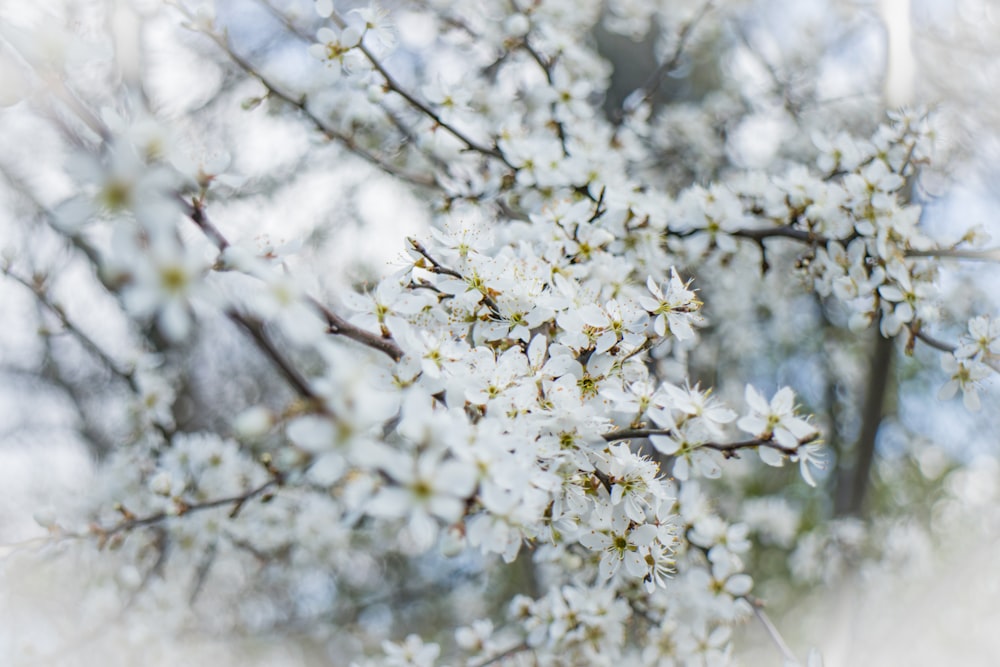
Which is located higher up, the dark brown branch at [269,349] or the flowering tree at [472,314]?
the dark brown branch at [269,349]

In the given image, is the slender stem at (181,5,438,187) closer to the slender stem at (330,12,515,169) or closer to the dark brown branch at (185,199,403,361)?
the slender stem at (330,12,515,169)

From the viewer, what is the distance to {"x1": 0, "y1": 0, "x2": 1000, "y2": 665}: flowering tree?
3.05 ft

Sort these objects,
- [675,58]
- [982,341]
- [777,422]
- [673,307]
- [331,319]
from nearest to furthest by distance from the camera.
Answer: [331,319], [777,422], [673,307], [982,341], [675,58]

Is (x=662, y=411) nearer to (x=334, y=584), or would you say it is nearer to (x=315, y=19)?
(x=315, y=19)

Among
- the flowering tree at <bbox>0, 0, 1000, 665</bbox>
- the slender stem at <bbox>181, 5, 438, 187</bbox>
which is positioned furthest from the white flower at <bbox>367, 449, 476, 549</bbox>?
the slender stem at <bbox>181, 5, 438, 187</bbox>

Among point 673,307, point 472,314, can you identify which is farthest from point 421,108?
point 673,307

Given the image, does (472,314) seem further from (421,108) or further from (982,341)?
(982,341)

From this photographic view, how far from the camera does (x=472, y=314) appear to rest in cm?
143

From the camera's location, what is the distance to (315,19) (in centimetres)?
350

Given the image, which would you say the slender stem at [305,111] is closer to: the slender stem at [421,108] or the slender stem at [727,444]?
the slender stem at [421,108]

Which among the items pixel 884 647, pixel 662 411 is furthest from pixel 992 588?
pixel 662 411

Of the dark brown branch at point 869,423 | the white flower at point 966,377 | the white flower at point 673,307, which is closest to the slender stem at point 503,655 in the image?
the white flower at point 673,307

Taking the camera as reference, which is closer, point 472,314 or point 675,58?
point 472,314

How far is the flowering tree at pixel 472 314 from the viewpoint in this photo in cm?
93
